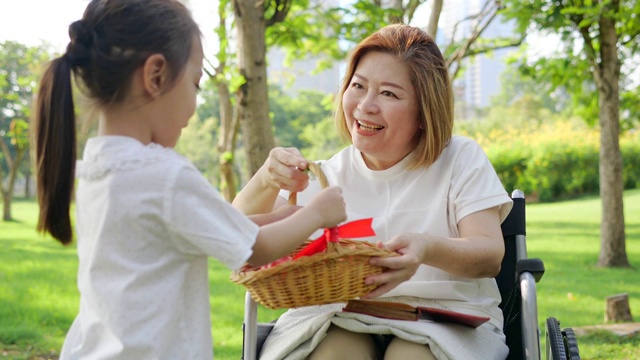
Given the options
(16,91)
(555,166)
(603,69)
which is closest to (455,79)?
(603,69)

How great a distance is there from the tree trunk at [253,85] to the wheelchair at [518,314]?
7.79ft

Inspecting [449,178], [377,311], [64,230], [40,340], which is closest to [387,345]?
[377,311]

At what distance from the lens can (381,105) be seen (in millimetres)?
2303

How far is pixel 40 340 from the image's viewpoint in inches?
190

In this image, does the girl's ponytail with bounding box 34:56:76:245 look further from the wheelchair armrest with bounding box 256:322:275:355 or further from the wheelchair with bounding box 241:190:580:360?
the wheelchair armrest with bounding box 256:322:275:355

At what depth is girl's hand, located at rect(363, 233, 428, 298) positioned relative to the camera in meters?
1.81

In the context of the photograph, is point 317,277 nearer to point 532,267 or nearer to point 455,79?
point 532,267

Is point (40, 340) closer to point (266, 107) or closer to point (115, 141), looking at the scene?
point (266, 107)

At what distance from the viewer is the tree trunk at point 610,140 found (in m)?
7.16

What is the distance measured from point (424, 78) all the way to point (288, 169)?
537mm

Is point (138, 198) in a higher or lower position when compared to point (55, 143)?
lower

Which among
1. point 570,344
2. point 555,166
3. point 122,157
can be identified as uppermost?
point 122,157

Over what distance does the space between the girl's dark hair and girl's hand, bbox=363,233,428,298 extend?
0.64m

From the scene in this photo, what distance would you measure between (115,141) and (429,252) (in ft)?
2.85
